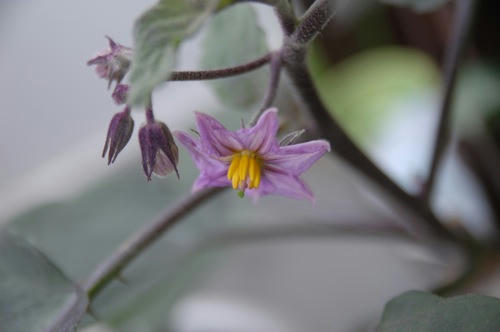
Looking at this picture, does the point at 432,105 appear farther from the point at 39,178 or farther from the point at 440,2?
the point at 39,178

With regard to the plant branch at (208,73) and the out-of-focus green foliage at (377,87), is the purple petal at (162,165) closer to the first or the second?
the plant branch at (208,73)

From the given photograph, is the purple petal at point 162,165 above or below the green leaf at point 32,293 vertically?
above

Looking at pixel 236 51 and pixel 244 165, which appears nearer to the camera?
pixel 244 165

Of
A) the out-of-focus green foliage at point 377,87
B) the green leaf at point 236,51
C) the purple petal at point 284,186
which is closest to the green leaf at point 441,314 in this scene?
the purple petal at point 284,186

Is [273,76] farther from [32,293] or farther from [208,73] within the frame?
[32,293]

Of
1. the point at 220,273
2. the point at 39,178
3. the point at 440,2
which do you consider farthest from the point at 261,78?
the point at 39,178

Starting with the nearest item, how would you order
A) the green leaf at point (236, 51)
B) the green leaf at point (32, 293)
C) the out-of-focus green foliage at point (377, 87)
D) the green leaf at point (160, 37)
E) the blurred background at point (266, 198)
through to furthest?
the green leaf at point (160, 37), the green leaf at point (32, 293), the green leaf at point (236, 51), the blurred background at point (266, 198), the out-of-focus green foliage at point (377, 87)

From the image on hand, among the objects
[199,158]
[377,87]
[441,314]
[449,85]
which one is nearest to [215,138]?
[199,158]
